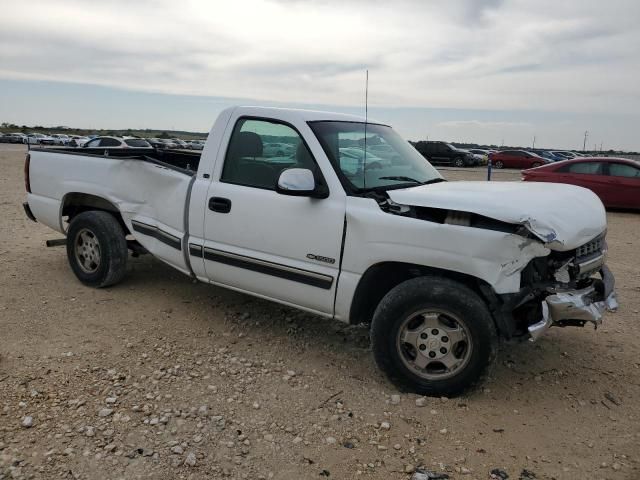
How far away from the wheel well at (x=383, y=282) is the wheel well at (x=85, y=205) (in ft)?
9.52

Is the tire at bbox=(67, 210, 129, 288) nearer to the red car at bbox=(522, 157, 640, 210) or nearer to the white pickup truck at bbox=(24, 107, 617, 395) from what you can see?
the white pickup truck at bbox=(24, 107, 617, 395)

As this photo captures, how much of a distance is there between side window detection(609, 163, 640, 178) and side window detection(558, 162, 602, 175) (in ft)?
0.90

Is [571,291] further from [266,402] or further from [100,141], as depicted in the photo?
[100,141]

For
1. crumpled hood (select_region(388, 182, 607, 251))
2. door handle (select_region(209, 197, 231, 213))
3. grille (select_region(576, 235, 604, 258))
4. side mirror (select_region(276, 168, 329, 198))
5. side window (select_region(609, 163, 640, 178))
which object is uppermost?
side mirror (select_region(276, 168, 329, 198))

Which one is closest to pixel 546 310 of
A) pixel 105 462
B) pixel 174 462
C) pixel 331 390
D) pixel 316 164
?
pixel 331 390

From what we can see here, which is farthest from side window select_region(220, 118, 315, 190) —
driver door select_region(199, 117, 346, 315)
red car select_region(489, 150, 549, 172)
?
red car select_region(489, 150, 549, 172)

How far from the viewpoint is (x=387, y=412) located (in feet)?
11.5

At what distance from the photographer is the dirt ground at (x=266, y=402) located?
2.97 metres

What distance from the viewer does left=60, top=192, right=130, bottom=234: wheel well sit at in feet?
18.6

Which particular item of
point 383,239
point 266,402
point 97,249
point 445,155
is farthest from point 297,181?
point 445,155

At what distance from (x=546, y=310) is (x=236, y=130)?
2713 mm

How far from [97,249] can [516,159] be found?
35407 mm

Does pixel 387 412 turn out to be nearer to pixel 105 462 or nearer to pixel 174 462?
pixel 174 462

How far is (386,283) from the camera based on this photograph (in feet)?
13.1
